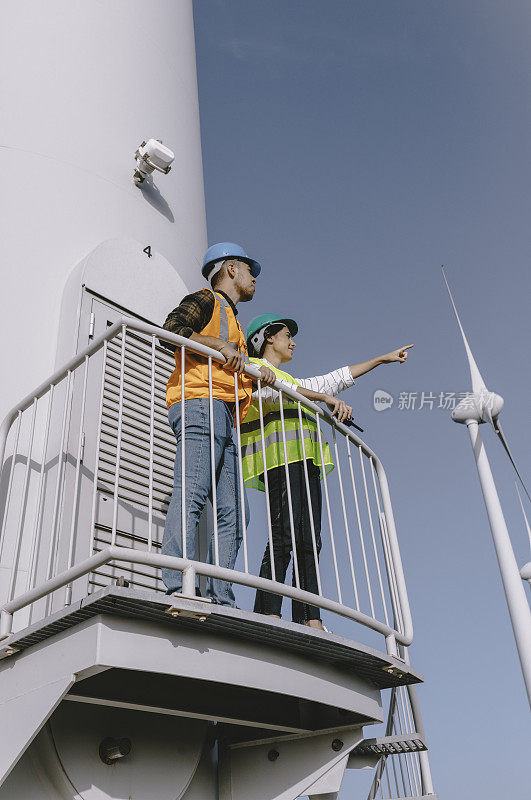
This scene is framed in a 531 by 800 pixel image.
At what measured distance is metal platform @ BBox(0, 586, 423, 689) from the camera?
284 cm

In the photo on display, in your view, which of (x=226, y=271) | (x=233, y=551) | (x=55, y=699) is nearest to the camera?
(x=55, y=699)

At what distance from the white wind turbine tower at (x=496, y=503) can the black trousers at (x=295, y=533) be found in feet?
12.0

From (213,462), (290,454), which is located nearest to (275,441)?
(290,454)

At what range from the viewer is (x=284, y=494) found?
412cm

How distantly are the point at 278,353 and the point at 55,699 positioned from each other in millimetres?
2537

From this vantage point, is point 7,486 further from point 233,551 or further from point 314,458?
point 314,458

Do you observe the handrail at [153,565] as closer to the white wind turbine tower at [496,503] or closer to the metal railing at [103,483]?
the metal railing at [103,483]

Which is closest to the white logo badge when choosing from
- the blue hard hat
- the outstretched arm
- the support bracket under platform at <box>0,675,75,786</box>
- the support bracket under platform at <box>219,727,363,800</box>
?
the outstretched arm

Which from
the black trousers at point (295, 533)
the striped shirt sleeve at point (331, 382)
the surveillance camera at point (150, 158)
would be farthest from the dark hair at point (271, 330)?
the surveillance camera at point (150, 158)

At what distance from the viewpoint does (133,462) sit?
4.58m

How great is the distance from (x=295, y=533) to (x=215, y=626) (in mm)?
950

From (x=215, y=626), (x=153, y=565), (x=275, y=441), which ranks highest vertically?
(x=275, y=441)

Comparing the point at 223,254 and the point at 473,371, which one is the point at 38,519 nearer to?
the point at 223,254

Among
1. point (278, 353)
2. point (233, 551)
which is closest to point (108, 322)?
point (278, 353)
